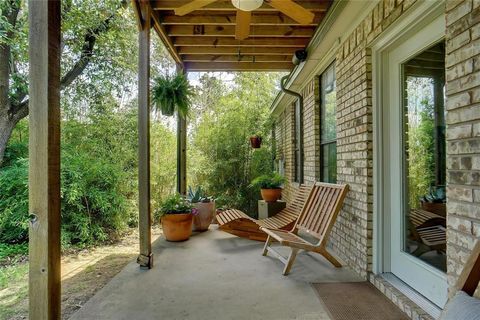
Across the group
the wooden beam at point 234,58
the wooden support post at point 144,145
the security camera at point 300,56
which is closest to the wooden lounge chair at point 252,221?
the wooden support post at point 144,145

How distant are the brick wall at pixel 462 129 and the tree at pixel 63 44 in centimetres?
544

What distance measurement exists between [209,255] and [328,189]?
1.52 metres

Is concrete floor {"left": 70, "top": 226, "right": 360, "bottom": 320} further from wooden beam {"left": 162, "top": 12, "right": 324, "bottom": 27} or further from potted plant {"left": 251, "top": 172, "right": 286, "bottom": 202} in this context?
wooden beam {"left": 162, "top": 12, "right": 324, "bottom": 27}

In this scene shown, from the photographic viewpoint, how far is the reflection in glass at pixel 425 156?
1.83 m

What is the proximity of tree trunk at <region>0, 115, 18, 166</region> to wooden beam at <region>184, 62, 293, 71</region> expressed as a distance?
3390mm

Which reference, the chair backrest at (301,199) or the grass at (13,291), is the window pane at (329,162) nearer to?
the chair backrest at (301,199)

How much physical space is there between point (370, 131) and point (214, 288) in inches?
73.2

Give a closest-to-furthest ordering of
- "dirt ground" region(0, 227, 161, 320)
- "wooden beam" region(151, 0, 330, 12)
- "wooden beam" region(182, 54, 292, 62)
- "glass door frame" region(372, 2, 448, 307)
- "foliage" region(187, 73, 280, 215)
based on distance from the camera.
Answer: "glass door frame" region(372, 2, 448, 307) < "dirt ground" region(0, 227, 161, 320) < "wooden beam" region(151, 0, 330, 12) < "wooden beam" region(182, 54, 292, 62) < "foliage" region(187, 73, 280, 215)

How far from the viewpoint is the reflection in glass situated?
1.83 metres

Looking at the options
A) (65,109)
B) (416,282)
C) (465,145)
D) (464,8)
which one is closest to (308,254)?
(416,282)

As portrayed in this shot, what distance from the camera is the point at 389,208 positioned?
241cm

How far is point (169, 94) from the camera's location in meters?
3.57

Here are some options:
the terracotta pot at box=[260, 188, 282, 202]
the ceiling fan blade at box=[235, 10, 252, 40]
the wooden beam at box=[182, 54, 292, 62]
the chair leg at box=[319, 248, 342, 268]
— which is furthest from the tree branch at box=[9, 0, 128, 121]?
the chair leg at box=[319, 248, 342, 268]

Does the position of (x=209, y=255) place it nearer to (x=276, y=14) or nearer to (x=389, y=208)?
(x=389, y=208)
